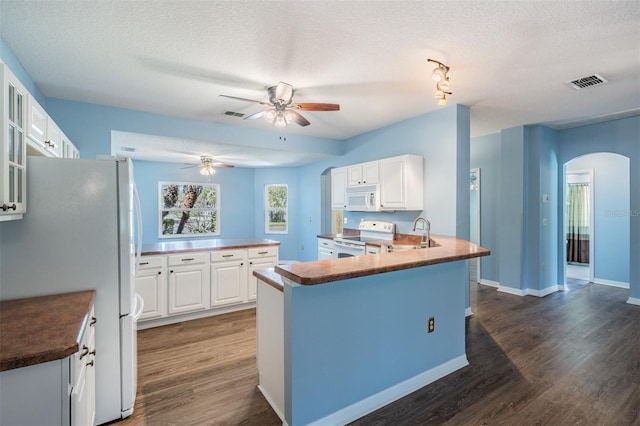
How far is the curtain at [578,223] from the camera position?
6680 millimetres

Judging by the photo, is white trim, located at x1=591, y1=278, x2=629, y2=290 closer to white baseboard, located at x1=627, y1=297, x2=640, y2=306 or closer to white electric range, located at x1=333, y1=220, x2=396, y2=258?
white baseboard, located at x1=627, y1=297, x2=640, y2=306

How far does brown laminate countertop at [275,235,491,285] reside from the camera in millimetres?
1674

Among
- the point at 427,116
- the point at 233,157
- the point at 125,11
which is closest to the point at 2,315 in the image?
the point at 125,11

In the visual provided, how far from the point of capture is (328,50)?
2.35m

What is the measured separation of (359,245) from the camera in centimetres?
444

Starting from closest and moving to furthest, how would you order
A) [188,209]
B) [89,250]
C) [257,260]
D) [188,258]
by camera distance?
[89,250], [188,258], [257,260], [188,209]

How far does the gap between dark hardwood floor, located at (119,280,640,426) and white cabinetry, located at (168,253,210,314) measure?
0.72 feet

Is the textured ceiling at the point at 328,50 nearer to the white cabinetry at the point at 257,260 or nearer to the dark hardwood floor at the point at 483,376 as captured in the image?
the white cabinetry at the point at 257,260

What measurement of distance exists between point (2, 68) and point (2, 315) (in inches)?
47.6

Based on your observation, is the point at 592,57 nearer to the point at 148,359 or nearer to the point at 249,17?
the point at 249,17

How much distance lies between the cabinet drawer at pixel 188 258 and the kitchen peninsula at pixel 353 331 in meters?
1.83

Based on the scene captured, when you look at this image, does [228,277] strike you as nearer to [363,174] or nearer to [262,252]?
[262,252]

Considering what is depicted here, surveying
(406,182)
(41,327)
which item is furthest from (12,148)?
(406,182)

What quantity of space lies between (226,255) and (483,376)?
306cm
